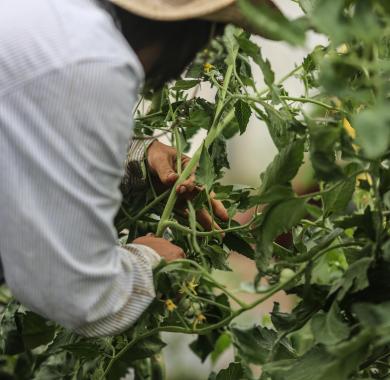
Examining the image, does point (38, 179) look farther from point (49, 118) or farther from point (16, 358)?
point (16, 358)

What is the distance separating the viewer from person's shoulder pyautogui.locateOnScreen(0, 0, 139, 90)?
27.4 inches

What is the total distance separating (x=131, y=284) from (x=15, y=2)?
30 centimetres

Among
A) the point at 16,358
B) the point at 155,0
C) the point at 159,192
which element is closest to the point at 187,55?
the point at 155,0

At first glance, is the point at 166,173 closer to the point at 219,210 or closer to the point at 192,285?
the point at 219,210

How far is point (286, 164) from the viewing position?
843 mm

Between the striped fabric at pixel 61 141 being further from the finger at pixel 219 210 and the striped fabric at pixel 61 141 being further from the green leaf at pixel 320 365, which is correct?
the finger at pixel 219 210

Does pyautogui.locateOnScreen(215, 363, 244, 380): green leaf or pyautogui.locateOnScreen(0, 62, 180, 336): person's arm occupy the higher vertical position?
pyautogui.locateOnScreen(0, 62, 180, 336): person's arm

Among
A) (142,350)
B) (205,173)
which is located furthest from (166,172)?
(142,350)

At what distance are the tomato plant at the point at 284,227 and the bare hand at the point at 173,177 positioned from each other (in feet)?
0.05

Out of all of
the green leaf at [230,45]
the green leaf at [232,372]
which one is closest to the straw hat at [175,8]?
the green leaf at [230,45]

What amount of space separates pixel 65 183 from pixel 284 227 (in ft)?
0.75

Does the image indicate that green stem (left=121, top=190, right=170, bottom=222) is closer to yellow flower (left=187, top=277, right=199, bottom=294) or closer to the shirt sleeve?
yellow flower (left=187, top=277, right=199, bottom=294)

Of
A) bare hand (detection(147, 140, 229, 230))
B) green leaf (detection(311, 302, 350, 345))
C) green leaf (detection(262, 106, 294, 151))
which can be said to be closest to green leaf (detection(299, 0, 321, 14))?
green leaf (detection(262, 106, 294, 151))

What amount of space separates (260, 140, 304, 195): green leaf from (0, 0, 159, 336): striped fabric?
0.61ft
